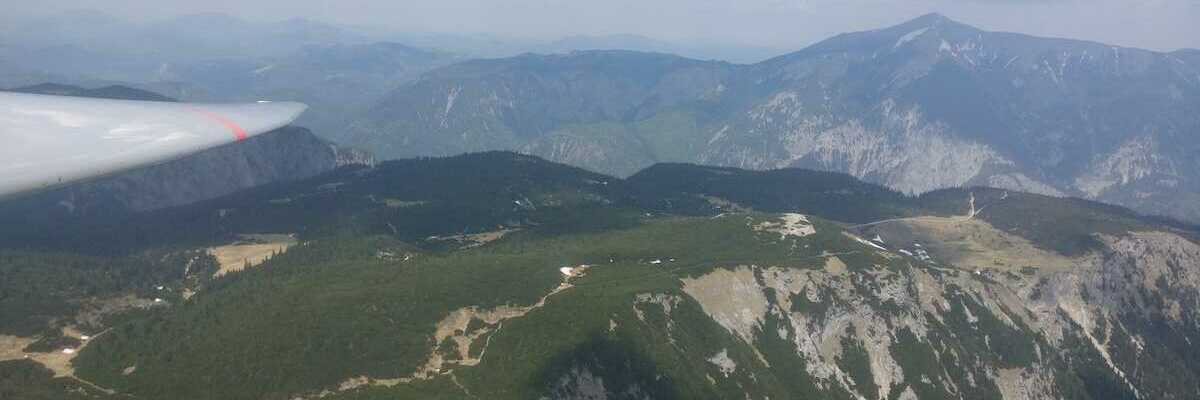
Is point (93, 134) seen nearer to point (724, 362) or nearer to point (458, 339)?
point (458, 339)

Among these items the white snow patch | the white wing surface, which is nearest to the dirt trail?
the white snow patch

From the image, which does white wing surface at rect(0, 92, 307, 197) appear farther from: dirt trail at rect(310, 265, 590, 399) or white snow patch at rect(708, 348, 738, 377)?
white snow patch at rect(708, 348, 738, 377)

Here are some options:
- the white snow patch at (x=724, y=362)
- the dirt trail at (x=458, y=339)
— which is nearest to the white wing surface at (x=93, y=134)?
the dirt trail at (x=458, y=339)

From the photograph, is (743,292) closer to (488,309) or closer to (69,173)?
(488,309)

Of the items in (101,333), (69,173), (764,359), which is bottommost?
(764,359)

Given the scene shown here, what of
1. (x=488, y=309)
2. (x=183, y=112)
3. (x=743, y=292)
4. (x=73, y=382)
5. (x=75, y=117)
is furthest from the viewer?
(x=743, y=292)

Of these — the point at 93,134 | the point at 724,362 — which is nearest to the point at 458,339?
the point at 724,362

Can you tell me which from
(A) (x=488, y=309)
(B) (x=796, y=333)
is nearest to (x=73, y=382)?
(A) (x=488, y=309)

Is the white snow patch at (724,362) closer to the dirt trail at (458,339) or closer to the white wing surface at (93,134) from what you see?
the dirt trail at (458,339)
